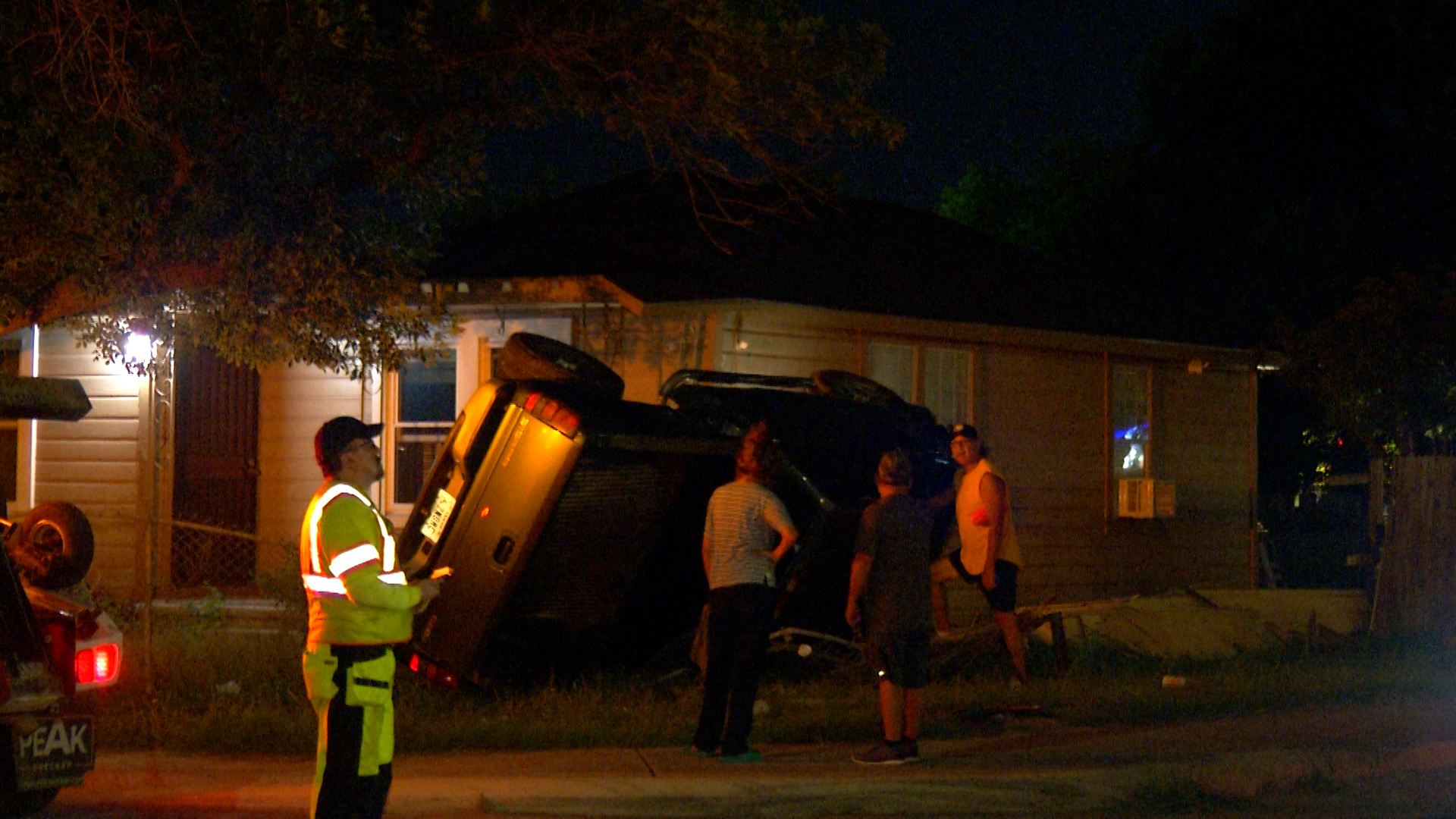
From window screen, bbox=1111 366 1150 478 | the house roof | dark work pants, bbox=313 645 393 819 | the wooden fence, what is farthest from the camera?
window screen, bbox=1111 366 1150 478

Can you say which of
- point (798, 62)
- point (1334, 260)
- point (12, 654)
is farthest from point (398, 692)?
point (1334, 260)

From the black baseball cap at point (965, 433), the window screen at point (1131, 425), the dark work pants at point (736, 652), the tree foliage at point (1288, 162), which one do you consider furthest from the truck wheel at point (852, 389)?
the tree foliage at point (1288, 162)

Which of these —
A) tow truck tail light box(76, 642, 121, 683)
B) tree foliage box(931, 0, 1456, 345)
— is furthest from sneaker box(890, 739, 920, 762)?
tree foliage box(931, 0, 1456, 345)

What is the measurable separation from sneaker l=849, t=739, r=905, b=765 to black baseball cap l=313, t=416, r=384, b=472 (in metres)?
3.37

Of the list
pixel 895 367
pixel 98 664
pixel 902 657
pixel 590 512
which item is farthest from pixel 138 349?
pixel 902 657

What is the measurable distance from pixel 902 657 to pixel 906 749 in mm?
461

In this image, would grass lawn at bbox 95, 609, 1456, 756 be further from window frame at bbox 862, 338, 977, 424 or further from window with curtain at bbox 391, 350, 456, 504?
window frame at bbox 862, 338, 977, 424

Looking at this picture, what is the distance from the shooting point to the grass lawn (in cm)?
841

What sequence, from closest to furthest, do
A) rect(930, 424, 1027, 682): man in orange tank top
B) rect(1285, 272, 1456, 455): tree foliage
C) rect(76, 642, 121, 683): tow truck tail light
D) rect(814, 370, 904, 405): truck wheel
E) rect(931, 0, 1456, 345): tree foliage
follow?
rect(76, 642, 121, 683): tow truck tail light
rect(930, 424, 1027, 682): man in orange tank top
rect(814, 370, 904, 405): truck wheel
rect(1285, 272, 1456, 455): tree foliage
rect(931, 0, 1456, 345): tree foliage

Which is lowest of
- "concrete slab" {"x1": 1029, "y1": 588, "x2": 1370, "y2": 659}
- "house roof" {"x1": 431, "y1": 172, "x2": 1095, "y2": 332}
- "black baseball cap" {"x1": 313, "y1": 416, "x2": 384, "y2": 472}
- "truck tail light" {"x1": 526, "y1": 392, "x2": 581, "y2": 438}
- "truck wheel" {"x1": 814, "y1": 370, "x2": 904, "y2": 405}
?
"concrete slab" {"x1": 1029, "y1": 588, "x2": 1370, "y2": 659}

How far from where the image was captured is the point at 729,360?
485 inches

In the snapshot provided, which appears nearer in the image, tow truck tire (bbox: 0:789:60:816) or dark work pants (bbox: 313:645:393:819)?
dark work pants (bbox: 313:645:393:819)

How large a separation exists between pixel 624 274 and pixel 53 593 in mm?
6479

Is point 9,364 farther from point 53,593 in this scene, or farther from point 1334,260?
point 1334,260
